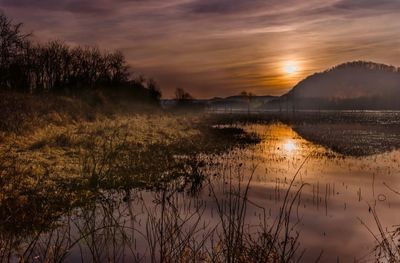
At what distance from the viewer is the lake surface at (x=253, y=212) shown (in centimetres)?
835

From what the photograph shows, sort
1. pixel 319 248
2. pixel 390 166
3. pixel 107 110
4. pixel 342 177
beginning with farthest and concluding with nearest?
pixel 107 110, pixel 390 166, pixel 342 177, pixel 319 248

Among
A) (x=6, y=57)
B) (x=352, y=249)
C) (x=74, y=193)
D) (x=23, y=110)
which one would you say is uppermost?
(x=6, y=57)

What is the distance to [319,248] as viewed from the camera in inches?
382

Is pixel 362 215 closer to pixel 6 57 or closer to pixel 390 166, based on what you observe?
pixel 390 166

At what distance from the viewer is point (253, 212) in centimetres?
1262

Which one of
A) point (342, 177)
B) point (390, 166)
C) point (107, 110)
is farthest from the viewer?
point (107, 110)

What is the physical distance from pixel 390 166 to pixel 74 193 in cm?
1767

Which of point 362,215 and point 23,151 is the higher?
point 23,151

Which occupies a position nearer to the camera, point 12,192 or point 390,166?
point 12,192

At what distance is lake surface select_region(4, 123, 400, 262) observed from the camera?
27.4 ft

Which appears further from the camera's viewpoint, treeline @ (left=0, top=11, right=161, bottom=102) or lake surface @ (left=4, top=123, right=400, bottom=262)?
treeline @ (left=0, top=11, right=161, bottom=102)

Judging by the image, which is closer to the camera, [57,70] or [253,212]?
[253,212]

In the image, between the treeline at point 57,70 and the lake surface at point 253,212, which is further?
the treeline at point 57,70

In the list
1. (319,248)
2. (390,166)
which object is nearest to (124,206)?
(319,248)
